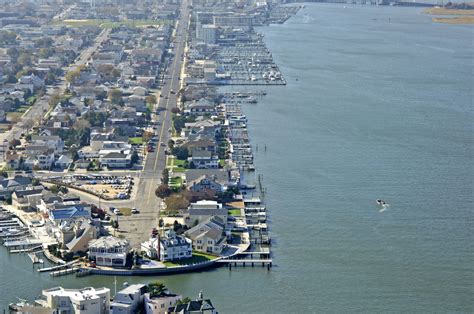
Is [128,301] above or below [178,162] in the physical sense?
above

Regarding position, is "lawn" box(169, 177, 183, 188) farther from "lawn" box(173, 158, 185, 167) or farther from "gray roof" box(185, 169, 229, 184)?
"lawn" box(173, 158, 185, 167)

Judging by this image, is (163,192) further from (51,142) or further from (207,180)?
(51,142)

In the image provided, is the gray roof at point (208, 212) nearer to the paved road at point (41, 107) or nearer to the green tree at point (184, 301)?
the green tree at point (184, 301)

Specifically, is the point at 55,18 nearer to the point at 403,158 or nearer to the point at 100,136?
the point at 100,136

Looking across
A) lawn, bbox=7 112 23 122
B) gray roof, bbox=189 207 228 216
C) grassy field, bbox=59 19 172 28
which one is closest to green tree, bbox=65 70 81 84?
lawn, bbox=7 112 23 122

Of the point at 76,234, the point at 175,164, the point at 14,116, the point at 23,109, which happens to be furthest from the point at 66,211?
the point at 23,109

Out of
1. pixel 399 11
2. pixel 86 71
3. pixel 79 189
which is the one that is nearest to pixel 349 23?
pixel 399 11
